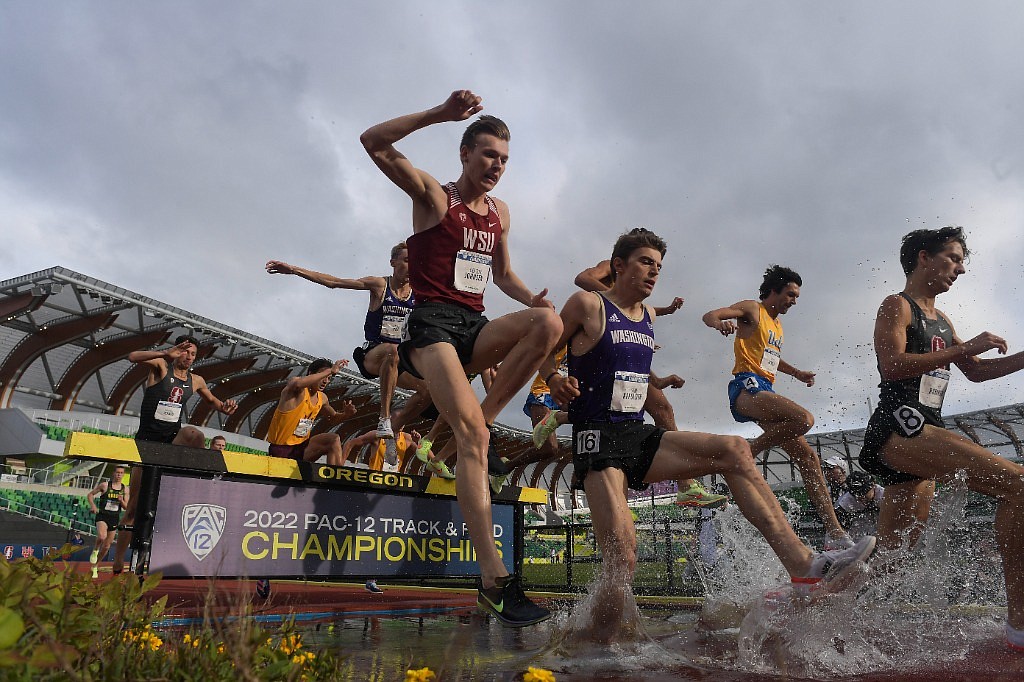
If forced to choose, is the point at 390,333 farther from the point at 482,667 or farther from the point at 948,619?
the point at 948,619

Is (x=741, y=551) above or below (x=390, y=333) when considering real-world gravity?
below

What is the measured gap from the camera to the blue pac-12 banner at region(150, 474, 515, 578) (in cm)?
381

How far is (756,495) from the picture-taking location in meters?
3.18

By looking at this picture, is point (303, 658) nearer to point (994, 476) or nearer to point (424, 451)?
point (424, 451)

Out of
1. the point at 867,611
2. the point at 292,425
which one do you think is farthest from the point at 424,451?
the point at 292,425

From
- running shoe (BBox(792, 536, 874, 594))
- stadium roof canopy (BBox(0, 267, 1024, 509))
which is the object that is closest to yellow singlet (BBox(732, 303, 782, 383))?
running shoe (BBox(792, 536, 874, 594))

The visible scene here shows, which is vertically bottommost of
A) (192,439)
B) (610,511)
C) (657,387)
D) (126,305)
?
(610,511)

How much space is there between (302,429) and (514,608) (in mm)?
5335

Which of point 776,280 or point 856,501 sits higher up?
point 776,280

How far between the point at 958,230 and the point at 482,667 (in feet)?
11.7

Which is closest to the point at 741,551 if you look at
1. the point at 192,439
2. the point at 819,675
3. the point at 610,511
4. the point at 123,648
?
the point at 610,511

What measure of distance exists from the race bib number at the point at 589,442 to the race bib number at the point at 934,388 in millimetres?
1783

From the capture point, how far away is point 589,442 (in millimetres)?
3496

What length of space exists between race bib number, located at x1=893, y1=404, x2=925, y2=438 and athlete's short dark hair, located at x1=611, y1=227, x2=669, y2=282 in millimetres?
1521
